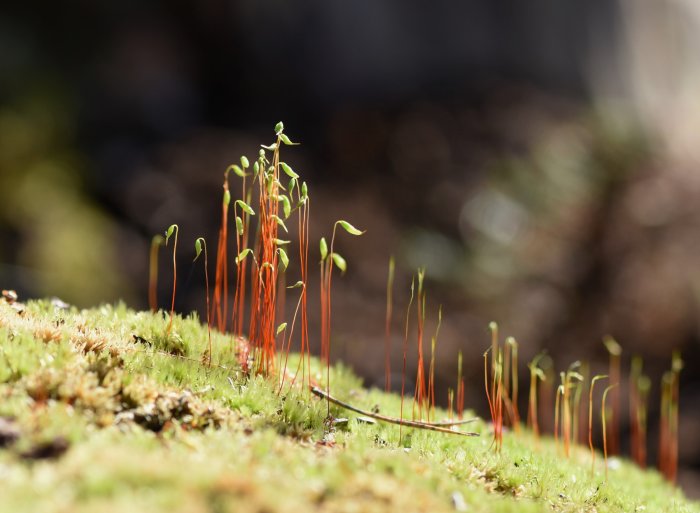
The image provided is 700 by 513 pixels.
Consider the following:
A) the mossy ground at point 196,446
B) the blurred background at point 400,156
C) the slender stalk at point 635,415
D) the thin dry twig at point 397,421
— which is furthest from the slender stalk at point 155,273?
the slender stalk at point 635,415

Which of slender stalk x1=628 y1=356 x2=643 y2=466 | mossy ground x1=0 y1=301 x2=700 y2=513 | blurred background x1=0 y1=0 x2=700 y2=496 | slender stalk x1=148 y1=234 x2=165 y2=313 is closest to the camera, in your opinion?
mossy ground x1=0 y1=301 x2=700 y2=513

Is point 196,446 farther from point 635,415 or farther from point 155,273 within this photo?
point 635,415

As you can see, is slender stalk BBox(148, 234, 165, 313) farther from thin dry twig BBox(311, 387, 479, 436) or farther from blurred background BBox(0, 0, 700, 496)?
thin dry twig BBox(311, 387, 479, 436)

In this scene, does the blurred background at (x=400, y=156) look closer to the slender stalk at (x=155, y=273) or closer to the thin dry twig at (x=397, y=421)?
the slender stalk at (x=155, y=273)

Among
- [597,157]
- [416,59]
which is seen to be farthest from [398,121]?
[597,157]

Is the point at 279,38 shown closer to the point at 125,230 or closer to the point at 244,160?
the point at 125,230

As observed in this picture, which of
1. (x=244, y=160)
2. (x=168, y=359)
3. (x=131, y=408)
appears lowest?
(x=131, y=408)

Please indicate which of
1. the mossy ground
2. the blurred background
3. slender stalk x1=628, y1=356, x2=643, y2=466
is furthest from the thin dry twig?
the blurred background
